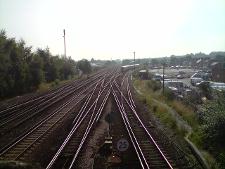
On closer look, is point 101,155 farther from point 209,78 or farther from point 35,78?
point 209,78

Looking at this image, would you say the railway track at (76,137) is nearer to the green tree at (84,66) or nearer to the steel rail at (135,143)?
the steel rail at (135,143)

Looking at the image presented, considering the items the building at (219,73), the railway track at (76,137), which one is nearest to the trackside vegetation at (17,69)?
the railway track at (76,137)

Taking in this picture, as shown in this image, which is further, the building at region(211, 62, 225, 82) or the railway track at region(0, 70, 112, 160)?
the building at region(211, 62, 225, 82)

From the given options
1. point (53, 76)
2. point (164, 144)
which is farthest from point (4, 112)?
point (53, 76)

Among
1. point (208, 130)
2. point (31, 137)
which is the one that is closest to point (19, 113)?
point (31, 137)

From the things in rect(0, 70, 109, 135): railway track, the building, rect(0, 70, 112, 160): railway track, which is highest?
rect(0, 70, 112, 160): railway track

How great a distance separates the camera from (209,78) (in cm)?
8450

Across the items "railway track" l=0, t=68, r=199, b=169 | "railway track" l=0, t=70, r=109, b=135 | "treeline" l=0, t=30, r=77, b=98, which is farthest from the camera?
"treeline" l=0, t=30, r=77, b=98

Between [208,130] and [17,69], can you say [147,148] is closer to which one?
[208,130]

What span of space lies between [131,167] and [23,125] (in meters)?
10.8

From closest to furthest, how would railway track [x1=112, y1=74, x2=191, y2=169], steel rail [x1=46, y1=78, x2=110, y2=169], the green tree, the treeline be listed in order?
railway track [x1=112, y1=74, x2=191, y2=169], steel rail [x1=46, y1=78, x2=110, y2=169], the treeline, the green tree

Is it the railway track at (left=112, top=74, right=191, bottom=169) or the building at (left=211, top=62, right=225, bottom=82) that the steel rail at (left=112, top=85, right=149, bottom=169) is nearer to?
the railway track at (left=112, top=74, right=191, bottom=169)

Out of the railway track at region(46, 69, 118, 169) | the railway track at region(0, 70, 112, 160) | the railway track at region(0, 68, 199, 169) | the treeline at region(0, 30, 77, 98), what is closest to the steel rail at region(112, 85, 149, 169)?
the railway track at region(0, 68, 199, 169)

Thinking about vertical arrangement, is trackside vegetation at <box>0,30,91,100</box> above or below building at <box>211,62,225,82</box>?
above
